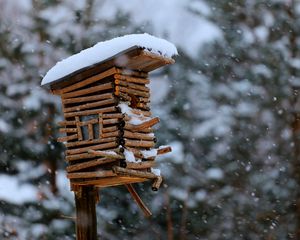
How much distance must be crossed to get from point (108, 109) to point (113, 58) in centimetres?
43

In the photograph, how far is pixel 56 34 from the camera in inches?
479

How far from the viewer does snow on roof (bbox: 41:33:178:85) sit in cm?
521

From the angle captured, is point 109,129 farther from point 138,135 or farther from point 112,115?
point 138,135

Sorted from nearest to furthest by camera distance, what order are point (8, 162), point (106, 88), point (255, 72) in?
1. point (106, 88)
2. point (8, 162)
3. point (255, 72)

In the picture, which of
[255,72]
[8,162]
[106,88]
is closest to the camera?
[106,88]

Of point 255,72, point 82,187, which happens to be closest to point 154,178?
point 82,187

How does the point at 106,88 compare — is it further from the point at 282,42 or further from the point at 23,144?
the point at 282,42

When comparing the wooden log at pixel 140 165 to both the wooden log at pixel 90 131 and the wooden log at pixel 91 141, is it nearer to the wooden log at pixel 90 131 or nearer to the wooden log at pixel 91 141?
the wooden log at pixel 91 141

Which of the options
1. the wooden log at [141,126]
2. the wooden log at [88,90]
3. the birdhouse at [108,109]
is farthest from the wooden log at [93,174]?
the wooden log at [88,90]

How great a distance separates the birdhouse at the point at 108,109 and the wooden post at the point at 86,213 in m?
0.09

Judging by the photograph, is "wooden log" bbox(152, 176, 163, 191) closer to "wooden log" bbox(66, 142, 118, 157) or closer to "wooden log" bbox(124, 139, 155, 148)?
"wooden log" bbox(124, 139, 155, 148)

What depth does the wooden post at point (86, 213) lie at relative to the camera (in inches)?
203

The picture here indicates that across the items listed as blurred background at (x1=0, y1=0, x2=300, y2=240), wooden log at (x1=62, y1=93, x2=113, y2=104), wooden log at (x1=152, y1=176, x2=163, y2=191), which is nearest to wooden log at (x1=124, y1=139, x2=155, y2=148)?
wooden log at (x1=152, y1=176, x2=163, y2=191)

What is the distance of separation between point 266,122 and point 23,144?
4.84 metres
